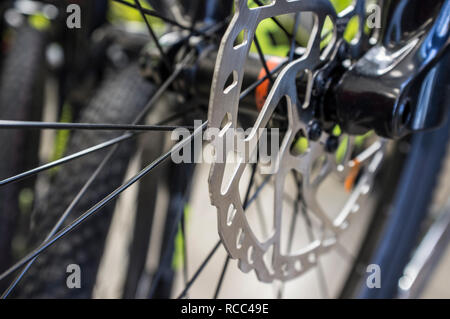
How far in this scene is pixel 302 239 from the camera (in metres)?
1.15

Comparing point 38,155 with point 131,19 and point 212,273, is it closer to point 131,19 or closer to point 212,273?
point 131,19

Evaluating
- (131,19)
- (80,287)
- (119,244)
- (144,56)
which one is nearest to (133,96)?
(144,56)

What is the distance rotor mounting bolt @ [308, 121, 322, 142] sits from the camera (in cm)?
35

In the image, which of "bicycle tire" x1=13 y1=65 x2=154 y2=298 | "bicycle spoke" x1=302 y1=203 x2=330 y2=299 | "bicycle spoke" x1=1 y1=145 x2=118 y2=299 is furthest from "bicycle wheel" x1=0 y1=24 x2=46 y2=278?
"bicycle spoke" x1=302 y1=203 x2=330 y2=299

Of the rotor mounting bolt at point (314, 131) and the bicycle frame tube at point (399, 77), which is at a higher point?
the bicycle frame tube at point (399, 77)

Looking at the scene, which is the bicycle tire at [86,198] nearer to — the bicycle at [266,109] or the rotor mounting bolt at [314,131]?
the bicycle at [266,109]

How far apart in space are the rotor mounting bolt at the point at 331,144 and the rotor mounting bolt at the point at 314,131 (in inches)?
1.3

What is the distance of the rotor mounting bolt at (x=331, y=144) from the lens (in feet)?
1.28

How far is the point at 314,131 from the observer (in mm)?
353

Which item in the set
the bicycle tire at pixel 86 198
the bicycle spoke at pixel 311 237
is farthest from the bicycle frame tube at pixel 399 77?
the bicycle tire at pixel 86 198

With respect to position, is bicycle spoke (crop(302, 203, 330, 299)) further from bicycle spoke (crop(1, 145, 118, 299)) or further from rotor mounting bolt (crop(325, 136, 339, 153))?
bicycle spoke (crop(1, 145, 118, 299))

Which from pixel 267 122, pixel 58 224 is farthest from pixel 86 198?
pixel 267 122

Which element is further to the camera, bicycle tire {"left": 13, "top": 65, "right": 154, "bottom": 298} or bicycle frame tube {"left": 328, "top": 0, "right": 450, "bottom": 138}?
bicycle tire {"left": 13, "top": 65, "right": 154, "bottom": 298}

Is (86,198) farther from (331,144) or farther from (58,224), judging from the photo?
(331,144)
